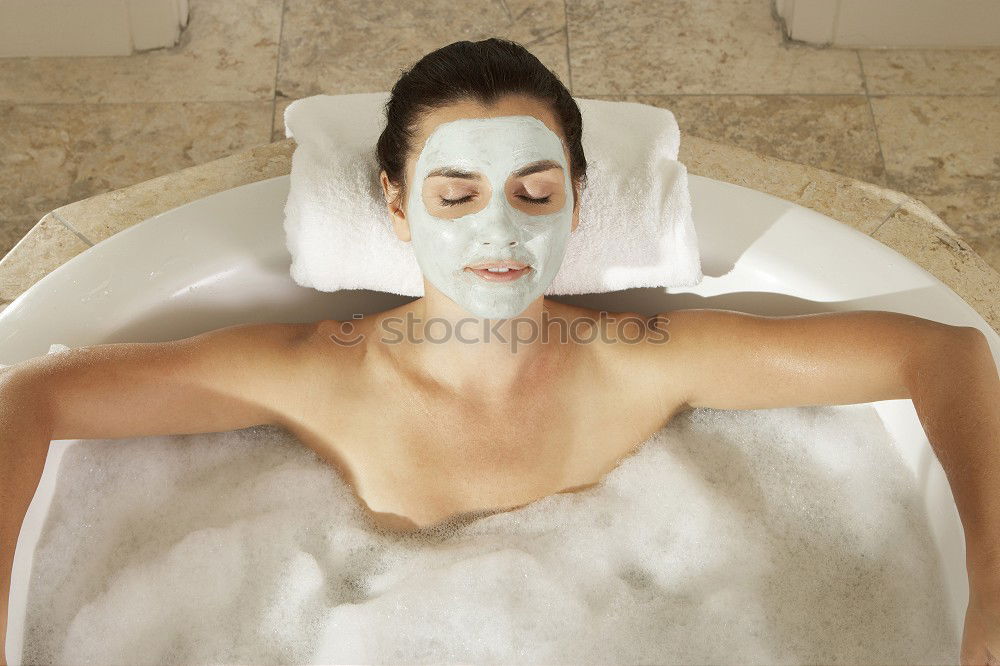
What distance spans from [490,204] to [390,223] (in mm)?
215

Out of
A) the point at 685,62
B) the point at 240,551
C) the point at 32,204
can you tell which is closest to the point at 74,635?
the point at 240,551

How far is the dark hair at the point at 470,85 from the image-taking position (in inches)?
49.3

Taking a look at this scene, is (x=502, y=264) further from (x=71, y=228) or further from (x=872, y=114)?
(x=872, y=114)

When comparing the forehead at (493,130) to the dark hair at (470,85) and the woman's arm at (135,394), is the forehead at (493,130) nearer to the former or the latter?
the dark hair at (470,85)

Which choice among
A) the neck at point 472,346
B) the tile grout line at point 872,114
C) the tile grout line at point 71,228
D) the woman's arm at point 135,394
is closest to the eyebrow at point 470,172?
the neck at point 472,346

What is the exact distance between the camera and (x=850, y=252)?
1.46m

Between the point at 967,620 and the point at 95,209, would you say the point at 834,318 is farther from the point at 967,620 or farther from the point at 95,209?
the point at 95,209

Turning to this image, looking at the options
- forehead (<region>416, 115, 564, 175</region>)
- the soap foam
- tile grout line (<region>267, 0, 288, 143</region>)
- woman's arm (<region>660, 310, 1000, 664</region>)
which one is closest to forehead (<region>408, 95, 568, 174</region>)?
forehead (<region>416, 115, 564, 175</region>)

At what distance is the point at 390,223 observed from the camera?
4.60 feet

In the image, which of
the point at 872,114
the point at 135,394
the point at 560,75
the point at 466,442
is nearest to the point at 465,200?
the point at 466,442

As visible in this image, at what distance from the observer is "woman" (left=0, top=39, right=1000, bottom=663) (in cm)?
123

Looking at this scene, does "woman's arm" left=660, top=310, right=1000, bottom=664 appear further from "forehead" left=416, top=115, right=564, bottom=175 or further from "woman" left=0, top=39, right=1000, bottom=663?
"forehead" left=416, top=115, right=564, bottom=175

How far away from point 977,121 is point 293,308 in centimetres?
151

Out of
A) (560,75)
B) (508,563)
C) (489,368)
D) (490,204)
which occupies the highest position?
(490,204)
